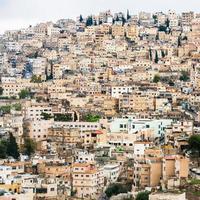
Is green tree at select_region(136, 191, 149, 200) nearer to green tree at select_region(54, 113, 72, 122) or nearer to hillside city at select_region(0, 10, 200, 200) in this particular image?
hillside city at select_region(0, 10, 200, 200)

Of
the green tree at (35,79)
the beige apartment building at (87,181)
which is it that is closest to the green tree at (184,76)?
the green tree at (35,79)

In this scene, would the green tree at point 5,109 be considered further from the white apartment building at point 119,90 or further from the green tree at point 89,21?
the green tree at point 89,21

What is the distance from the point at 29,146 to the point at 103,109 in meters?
9.50

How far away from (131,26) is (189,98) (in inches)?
1059

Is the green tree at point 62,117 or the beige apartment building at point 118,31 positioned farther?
the beige apartment building at point 118,31

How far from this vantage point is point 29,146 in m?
42.5

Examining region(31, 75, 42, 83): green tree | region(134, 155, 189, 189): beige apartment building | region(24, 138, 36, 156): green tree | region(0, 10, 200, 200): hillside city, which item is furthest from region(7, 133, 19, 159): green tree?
region(31, 75, 42, 83): green tree

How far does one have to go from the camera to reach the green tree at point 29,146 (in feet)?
138

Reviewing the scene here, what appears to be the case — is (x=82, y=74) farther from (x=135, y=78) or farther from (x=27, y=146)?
(x=27, y=146)

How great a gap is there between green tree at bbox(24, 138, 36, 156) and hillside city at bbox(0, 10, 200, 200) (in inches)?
2.1

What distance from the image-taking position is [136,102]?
51969 mm

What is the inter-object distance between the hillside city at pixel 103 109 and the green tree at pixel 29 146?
0.05 metres

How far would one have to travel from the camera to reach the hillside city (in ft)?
116

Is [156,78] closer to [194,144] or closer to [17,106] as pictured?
[17,106]
